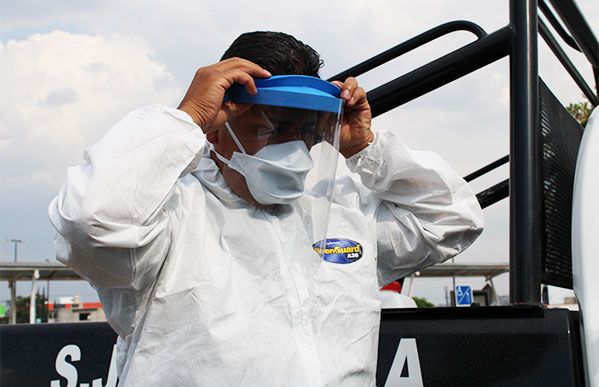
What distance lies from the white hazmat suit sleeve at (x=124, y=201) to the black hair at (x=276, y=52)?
29 cm

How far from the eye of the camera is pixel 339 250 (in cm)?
191

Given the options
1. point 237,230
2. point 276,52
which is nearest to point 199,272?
point 237,230

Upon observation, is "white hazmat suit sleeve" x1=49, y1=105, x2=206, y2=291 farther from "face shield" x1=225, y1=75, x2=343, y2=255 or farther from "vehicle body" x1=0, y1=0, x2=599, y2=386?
"vehicle body" x1=0, y1=0, x2=599, y2=386

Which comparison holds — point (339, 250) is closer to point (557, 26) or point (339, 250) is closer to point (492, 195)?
point (557, 26)

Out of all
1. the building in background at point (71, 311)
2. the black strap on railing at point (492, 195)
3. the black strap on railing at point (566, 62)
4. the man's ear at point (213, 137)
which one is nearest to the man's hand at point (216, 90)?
the man's ear at point (213, 137)

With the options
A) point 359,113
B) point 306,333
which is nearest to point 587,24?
point 359,113

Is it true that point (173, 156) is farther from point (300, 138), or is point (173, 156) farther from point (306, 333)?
point (306, 333)

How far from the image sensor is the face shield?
1742 mm

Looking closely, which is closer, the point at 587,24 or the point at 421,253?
the point at 421,253

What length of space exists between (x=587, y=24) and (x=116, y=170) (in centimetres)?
178

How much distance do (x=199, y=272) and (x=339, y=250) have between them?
1.27 feet

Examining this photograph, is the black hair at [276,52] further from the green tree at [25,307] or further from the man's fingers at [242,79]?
the green tree at [25,307]

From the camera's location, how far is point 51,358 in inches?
97.0

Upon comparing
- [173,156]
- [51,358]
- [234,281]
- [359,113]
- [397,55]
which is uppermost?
[397,55]
